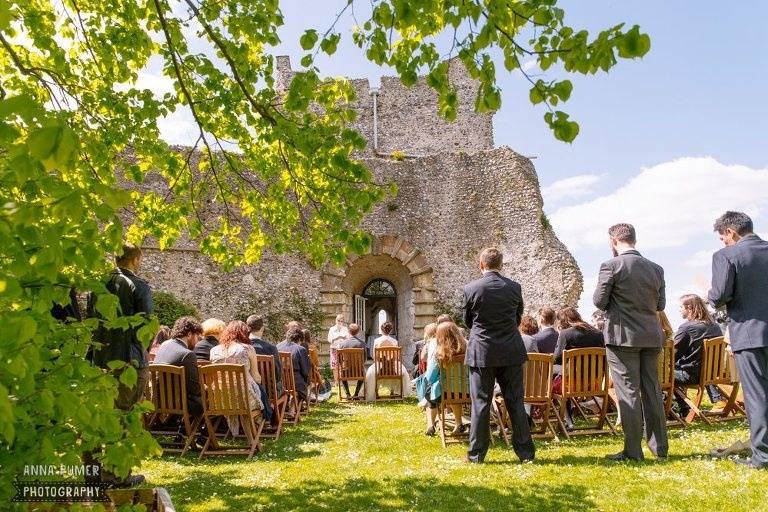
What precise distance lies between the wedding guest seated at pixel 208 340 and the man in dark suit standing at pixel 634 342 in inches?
169

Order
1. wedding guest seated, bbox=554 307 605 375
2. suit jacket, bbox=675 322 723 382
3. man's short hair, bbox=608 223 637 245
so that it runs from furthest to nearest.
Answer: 1. suit jacket, bbox=675 322 723 382
2. wedding guest seated, bbox=554 307 605 375
3. man's short hair, bbox=608 223 637 245

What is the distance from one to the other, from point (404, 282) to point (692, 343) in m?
10.9

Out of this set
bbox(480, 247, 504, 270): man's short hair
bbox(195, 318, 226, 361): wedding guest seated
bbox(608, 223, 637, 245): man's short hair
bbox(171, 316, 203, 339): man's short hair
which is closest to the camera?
bbox(608, 223, 637, 245): man's short hair

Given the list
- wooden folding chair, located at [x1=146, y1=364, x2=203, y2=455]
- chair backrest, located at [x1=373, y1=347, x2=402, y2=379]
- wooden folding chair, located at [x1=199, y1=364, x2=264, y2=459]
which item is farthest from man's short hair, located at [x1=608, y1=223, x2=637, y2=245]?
chair backrest, located at [x1=373, y1=347, x2=402, y2=379]

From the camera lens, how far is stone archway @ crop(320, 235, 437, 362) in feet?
50.6

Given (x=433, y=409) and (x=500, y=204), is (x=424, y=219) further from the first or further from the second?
(x=433, y=409)

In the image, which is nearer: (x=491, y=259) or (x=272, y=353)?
(x=491, y=259)

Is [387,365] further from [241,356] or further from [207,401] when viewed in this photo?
[207,401]

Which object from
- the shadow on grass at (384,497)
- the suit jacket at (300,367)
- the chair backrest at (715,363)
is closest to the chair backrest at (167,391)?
the shadow on grass at (384,497)

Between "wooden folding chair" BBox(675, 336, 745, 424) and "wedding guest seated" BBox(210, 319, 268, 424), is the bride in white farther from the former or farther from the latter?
"wooden folding chair" BBox(675, 336, 745, 424)

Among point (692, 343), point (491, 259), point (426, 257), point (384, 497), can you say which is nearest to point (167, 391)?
point (384, 497)

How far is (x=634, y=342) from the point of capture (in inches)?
174

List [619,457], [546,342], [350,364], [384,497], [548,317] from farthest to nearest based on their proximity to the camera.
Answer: [350,364] < [548,317] < [546,342] < [619,457] < [384,497]

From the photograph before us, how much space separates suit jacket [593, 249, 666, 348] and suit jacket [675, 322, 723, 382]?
1875mm
